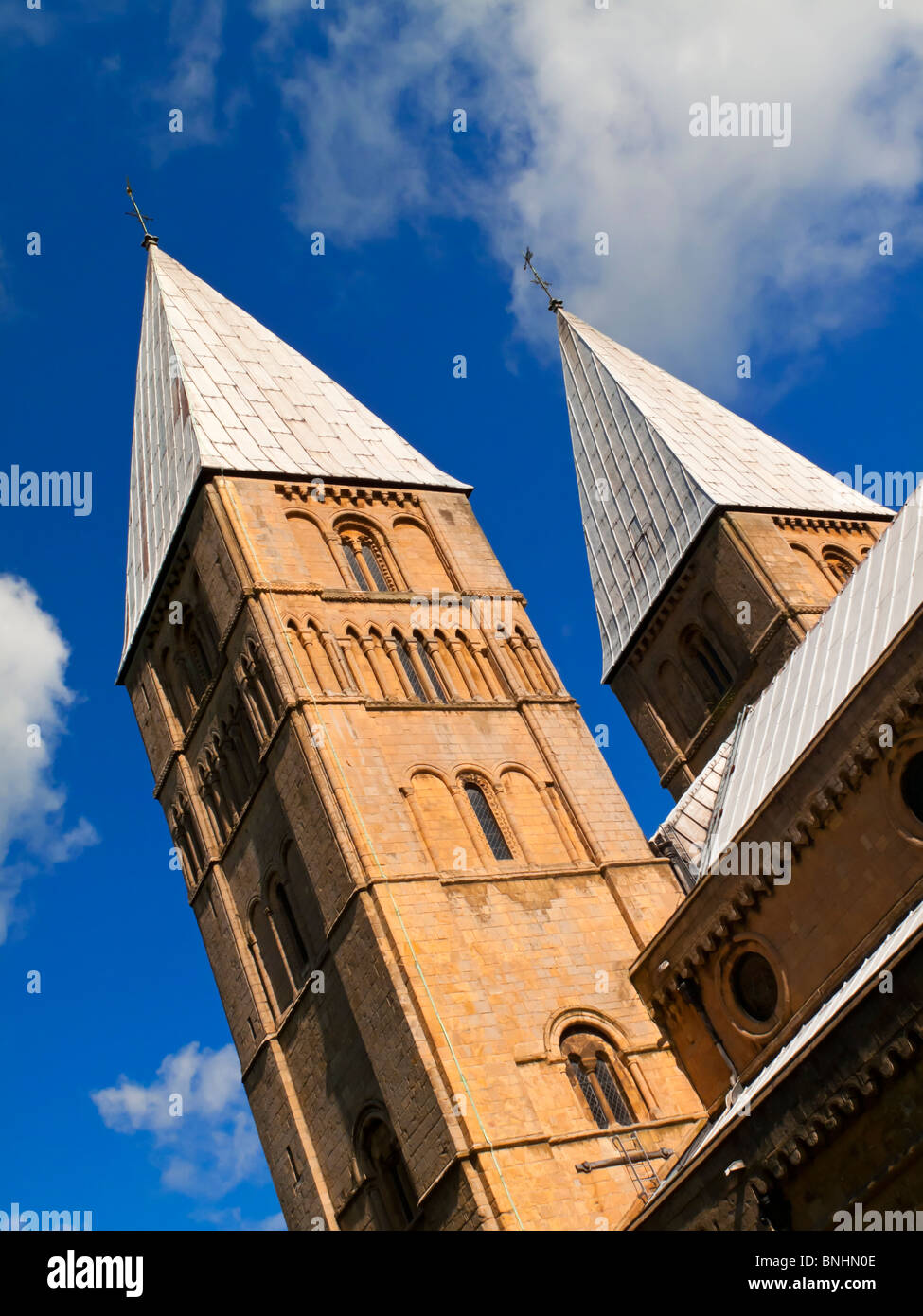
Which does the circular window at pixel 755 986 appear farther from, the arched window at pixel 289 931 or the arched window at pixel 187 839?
the arched window at pixel 187 839

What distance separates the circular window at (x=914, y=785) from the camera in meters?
20.1

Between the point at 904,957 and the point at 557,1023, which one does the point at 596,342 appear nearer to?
the point at 557,1023

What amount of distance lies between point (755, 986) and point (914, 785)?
5.20 m

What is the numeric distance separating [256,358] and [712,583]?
57.7 ft

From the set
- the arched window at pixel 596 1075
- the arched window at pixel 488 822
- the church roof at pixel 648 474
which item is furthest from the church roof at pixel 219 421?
the arched window at pixel 596 1075

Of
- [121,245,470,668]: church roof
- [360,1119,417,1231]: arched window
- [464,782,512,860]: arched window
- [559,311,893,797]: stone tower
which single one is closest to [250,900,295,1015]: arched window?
[360,1119,417,1231]: arched window

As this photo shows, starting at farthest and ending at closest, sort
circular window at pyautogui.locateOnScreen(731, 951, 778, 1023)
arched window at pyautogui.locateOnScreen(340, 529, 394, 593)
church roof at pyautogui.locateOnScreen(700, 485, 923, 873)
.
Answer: arched window at pyautogui.locateOnScreen(340, 529, 394, 593) < circular window at pyautogui.locateOnScreen(731, 951, 778, 1023) < church roof at pyautogui.locateOnScreen(700, 485, 923, 873)

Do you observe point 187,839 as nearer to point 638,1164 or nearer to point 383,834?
point 383,834

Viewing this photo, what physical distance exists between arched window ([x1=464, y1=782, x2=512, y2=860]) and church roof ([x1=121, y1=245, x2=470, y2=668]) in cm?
1181

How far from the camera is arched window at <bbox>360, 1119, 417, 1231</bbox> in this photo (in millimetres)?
28188

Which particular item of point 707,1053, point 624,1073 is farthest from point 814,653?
point 624,1073

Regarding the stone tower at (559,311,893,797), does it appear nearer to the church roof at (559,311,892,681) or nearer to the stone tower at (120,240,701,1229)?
the church roof at (559,311,892,681)

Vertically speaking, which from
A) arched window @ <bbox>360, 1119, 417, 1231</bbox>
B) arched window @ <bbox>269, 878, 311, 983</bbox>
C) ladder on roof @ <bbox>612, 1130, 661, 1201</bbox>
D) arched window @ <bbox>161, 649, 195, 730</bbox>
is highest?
arched window @ <bbox>161, 649, 195, 730</bbox>
